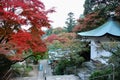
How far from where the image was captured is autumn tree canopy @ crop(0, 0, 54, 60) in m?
7.85

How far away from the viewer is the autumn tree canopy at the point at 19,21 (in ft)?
25.8

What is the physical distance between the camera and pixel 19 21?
8102 millimetres

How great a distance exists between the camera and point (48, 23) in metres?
9.59

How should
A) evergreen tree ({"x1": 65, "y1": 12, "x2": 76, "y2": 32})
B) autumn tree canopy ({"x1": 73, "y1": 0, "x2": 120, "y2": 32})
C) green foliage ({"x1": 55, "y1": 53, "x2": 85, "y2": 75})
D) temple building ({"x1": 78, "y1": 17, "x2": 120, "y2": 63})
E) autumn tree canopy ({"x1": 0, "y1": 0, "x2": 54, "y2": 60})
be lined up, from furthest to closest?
evergreen tree ({"x1": 65, "y1": 12, "x2": 76, "y2": 32}) → autumn tree canopy ({"x1": 73, "y1": 0, "x2": 120, "y2": 32}) → green foliage ({"x1": 55, "y1": 53, "x2": 85, "y2": 75}) → temple building ({"x1": 78, "y1": 17, "x2": 120, "y2": 63}) → autumn tree canopy ({"x1": 0, "y1": 0, "x2": 54, "y2": 60})

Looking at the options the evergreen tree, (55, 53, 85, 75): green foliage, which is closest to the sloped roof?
(55, 53, 85, 75): green foliage

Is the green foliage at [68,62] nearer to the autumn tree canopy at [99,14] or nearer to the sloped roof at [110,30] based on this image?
the sloped roof at [110,30]

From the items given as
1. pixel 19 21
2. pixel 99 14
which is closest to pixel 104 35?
pixel 99 14

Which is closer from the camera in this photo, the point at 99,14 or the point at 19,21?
the point at 19,21

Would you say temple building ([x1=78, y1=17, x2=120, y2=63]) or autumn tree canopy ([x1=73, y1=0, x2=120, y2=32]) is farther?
autumn tree canopy ([x1=73, y1=0, x2=120, y2=32])

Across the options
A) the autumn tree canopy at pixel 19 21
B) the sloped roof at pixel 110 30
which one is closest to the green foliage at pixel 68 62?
the sloped roof at pixel 110 30

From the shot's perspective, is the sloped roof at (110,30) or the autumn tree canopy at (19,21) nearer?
the autumn tree canopy at (19,21)

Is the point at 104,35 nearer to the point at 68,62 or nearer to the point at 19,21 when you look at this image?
the point at 68,62

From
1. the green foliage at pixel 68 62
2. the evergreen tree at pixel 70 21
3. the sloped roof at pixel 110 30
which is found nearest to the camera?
the sloped roof at pixel 110 30

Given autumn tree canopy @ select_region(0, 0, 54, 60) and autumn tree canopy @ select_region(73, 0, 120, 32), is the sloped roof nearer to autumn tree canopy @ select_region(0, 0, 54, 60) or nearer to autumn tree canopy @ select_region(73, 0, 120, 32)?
autumn tree canopy @ select_region(73, 0, 120, 32)
